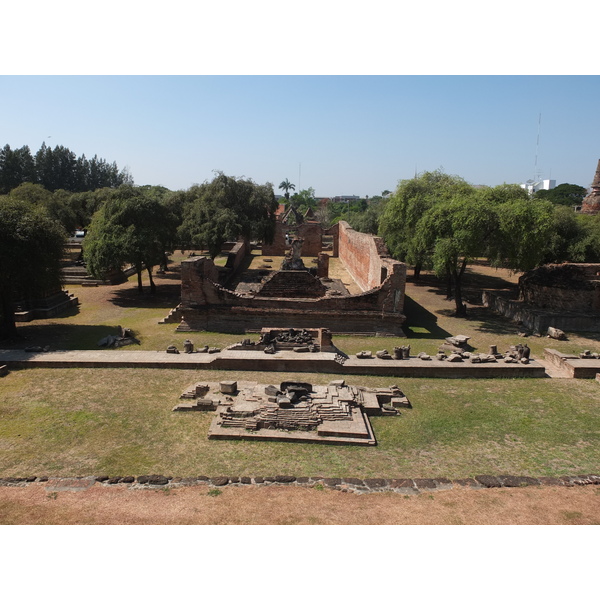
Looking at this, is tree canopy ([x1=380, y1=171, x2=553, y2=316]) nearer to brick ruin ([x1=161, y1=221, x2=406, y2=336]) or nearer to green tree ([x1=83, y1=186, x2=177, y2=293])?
brick ruin ([x1=161, y1=221, x2=406, y2=336])

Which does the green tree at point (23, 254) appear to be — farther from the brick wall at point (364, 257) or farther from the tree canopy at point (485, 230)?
the tree canopy at point (485, 230)

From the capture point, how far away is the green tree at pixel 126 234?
20.3m

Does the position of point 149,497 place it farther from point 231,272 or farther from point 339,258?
point 339,258

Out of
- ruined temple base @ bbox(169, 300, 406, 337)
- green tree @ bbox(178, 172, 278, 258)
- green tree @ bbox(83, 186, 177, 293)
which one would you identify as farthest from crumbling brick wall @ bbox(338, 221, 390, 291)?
green tree @ bbox(83, 186, 177, 293)

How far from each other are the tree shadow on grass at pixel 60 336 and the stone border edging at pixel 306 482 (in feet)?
26.3

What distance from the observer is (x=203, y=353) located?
13.2 m

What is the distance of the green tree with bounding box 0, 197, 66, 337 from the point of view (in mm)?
14688

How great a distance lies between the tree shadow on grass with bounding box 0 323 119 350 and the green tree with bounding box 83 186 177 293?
398 centimetres

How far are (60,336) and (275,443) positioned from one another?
36.0ft

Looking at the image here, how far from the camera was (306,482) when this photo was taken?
745 cm

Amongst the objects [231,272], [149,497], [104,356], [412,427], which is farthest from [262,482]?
[231,272]

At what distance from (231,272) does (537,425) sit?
19.4 meters

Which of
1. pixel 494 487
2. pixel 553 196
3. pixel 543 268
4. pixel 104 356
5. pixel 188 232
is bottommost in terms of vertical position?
pixel 494 487

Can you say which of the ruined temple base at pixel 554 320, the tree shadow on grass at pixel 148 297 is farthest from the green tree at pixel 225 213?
the ruined temple base at pixel 554 320
